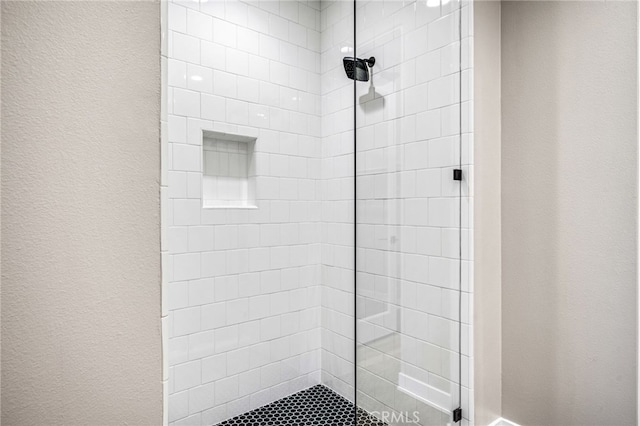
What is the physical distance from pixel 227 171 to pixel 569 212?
4.95ft

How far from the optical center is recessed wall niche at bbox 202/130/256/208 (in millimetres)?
1864

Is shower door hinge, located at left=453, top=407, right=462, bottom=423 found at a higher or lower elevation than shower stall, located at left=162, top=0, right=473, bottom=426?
lower

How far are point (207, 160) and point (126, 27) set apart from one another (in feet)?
3.86

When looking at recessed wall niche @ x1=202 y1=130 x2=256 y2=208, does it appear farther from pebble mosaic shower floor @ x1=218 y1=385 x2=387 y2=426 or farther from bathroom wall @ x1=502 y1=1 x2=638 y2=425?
bathroom wall @ x1=502 y1=1 x2=638 y2=425

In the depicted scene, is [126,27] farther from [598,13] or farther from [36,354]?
[598,13]

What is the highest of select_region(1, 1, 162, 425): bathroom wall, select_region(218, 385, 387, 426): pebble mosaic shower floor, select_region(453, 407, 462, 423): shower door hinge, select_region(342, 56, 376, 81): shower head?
select_region(342, 56, 376, 81): shower head

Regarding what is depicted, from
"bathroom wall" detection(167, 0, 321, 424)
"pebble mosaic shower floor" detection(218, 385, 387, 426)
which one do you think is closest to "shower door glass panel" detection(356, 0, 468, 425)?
"pebble mosaic shower floor" detection(218, 385, 387, 426)

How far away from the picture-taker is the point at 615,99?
1228 mm

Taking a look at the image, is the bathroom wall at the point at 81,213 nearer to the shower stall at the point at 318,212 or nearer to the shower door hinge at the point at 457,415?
the shower stall at the point at 318,212

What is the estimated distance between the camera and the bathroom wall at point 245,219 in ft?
5.57

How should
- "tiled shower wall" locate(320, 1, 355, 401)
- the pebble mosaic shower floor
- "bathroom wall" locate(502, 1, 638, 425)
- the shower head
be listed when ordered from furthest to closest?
"tiled shower wall" locate(320, 1, 355, 401), the pebble mosaic shower floor, the shower head, "bathroom wall" locate(502, 1, 638, 425)

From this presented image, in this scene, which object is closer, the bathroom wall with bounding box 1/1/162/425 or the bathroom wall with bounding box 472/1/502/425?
the bathroom wall with bounding box 1/1/162/425

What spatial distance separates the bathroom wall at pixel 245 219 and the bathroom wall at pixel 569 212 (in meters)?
1.03

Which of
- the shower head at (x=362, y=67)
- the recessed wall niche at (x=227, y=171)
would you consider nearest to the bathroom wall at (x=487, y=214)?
the shower head at (x=362, y=67)
